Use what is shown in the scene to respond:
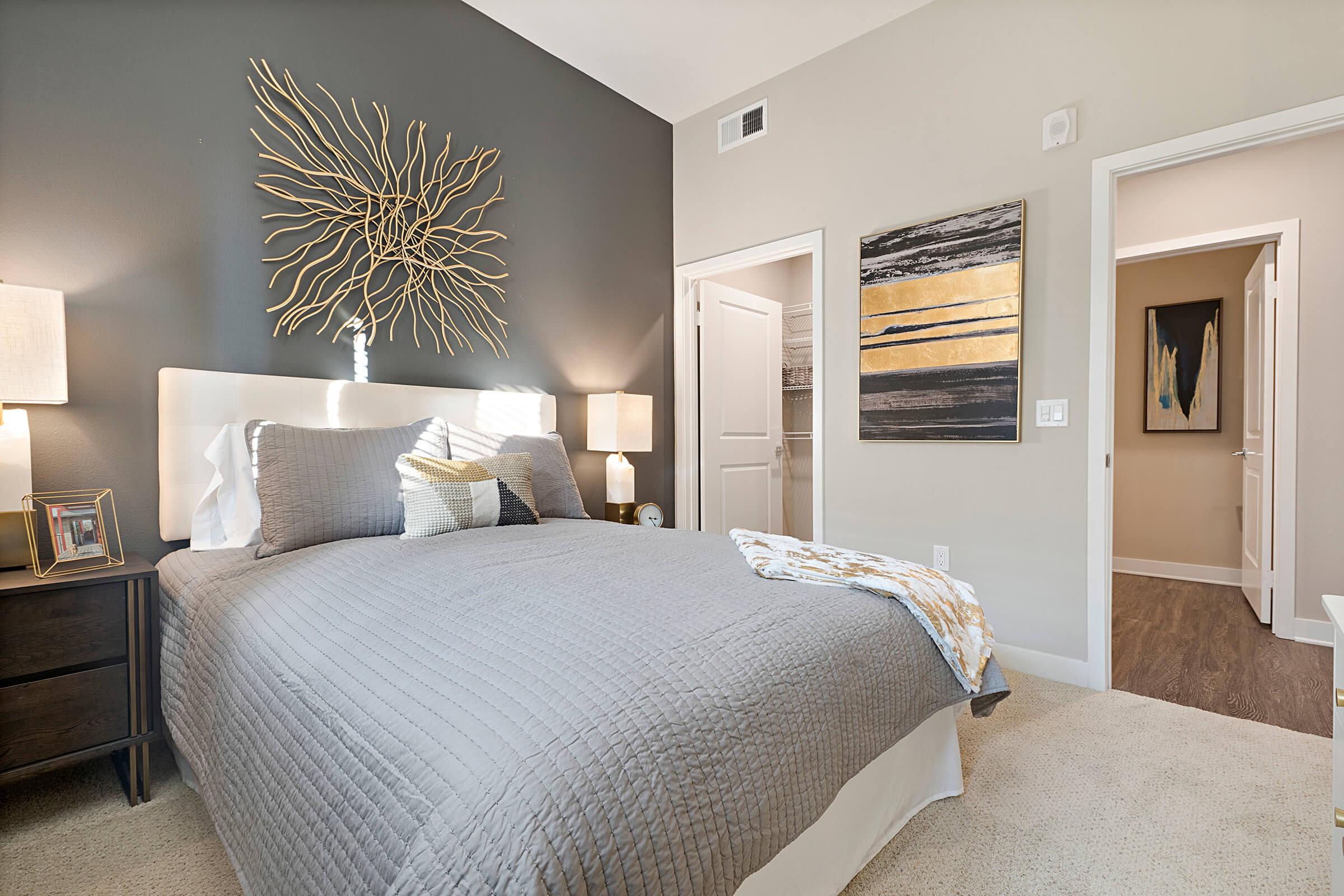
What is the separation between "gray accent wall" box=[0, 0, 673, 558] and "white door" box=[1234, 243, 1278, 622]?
12.4ft

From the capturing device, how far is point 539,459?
2682mm

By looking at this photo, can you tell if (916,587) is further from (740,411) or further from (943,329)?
(740,411)

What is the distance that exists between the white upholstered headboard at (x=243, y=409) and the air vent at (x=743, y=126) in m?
2.19

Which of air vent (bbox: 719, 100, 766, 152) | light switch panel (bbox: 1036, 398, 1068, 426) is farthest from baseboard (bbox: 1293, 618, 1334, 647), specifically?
air vent (bbox: 719, 100, 766, 152)

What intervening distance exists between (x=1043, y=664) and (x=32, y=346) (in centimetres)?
361

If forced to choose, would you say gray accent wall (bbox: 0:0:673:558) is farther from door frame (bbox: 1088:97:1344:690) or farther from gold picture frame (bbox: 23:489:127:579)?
door frame (bbox: 1088:97:1344:690)

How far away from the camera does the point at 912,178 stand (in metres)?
2.96

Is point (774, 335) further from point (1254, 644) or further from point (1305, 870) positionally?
point (1305, 870)

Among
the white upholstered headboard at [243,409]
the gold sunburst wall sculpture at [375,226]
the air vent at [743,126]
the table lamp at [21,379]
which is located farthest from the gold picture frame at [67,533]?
the air vent at [743,126]

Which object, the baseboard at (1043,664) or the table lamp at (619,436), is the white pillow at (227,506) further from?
the baseboard at (1043,664)

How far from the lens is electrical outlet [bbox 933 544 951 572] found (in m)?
2.88

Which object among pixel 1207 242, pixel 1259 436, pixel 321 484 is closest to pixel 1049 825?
pixel 321 484

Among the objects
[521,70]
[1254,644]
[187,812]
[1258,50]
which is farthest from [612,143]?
[1254,644]

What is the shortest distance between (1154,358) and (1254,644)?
7.74ft
